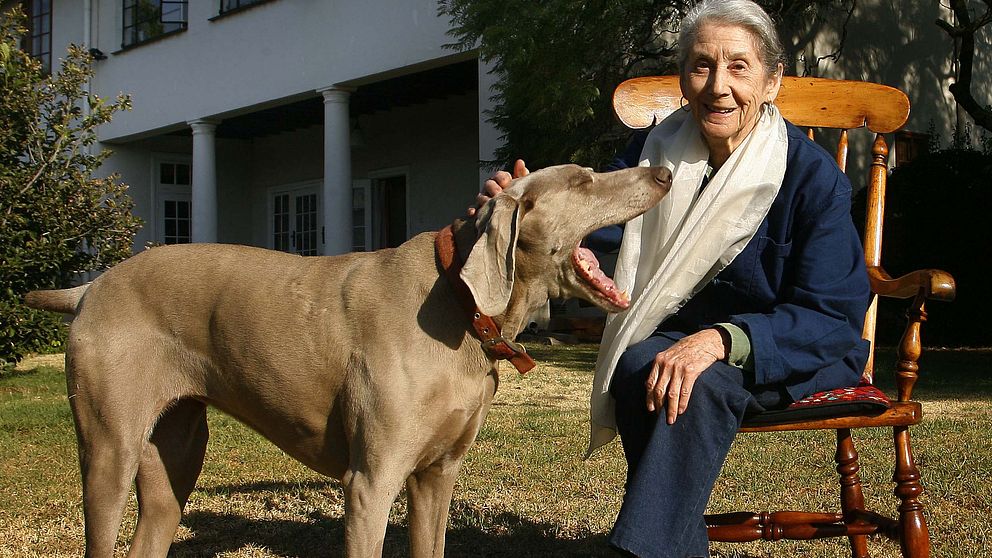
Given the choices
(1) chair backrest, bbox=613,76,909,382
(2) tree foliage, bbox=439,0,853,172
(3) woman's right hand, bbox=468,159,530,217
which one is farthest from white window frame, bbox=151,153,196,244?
(3) woman's right hand, bbox=468,159,530,217

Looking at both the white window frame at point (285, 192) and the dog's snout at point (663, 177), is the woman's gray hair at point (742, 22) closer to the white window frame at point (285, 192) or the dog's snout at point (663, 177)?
the dog's snout at point (663, 177)

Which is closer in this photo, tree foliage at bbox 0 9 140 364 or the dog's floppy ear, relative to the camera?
the dog's floppy ear

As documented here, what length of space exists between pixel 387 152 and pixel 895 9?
813 cm

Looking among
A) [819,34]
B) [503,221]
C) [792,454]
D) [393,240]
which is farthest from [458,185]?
[503,221]

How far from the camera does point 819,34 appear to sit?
460 inches

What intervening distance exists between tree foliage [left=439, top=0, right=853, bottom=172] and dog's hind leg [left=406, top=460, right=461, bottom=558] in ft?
18.0

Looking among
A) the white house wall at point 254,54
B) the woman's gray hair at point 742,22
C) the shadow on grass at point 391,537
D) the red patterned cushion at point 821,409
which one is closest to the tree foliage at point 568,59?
the white house wall at point 254,54

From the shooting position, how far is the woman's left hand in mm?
2246

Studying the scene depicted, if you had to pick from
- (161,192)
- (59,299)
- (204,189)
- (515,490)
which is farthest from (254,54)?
(59,299)

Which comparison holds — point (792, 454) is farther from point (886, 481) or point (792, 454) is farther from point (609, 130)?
point (609, 130)

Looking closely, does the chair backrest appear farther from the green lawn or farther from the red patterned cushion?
the green lawn

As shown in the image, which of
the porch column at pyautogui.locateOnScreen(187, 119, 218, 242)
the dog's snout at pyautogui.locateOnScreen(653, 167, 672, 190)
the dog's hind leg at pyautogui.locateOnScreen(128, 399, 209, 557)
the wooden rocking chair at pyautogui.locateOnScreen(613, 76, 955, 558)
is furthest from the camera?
the porch column at pyautogui.locateOnScreen(187, 119, 218, 242)

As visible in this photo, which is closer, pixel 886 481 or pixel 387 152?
pixel 886 481

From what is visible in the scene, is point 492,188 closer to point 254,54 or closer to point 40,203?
point 40,203
